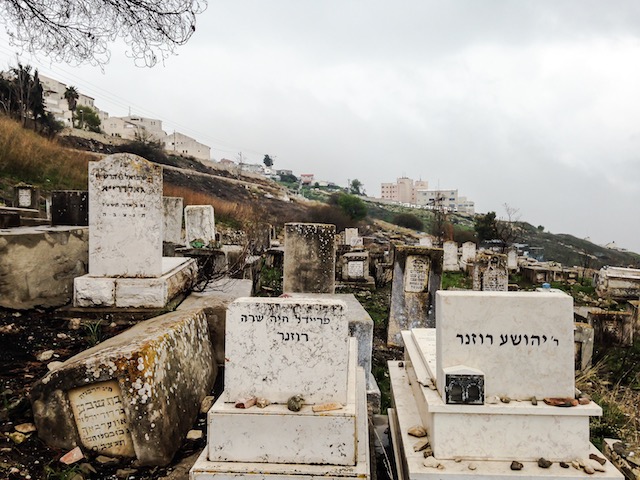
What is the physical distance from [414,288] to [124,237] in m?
4.98

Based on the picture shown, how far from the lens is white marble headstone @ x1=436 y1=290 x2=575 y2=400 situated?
2.56 m

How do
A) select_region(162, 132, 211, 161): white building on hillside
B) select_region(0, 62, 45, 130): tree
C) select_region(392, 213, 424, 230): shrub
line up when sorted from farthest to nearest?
select_region(162, 132, 211, 161): white building on hillside
select_region(392, 213, 424, 230): shrub
select_region(0, 62, 45, 130): tree

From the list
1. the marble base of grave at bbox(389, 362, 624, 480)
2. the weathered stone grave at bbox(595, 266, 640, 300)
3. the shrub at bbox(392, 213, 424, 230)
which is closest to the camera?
the marble base of grave at bbox(389, 362, 624, 480)

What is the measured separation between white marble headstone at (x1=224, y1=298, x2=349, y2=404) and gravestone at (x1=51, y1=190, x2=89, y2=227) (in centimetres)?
517

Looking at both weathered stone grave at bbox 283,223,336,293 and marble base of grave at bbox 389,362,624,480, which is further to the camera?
weathered stone grave at bbox 283,223,336,293

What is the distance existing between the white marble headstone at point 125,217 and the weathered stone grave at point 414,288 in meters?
4.42

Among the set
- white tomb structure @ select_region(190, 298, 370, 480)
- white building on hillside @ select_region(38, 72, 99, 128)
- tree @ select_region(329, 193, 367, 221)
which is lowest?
white tomb structure @ select_region(190, 298, 370, 480)

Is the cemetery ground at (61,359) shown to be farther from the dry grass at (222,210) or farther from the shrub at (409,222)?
the shrub at (409,222)

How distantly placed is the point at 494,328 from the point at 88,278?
408 centimetres

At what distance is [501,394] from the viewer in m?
2.58

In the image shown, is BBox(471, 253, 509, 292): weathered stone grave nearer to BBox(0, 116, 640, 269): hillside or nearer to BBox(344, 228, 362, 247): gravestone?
BBox(344, 228, 362, 247): gravestone

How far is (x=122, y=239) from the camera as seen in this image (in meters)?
4.84

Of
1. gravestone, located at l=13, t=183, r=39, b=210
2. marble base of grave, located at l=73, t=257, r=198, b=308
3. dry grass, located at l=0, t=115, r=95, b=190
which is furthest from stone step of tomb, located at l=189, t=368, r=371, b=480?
dry grass, located at l=0, t=115, r=95, b=190

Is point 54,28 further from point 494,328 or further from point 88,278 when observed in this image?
point 494,328
